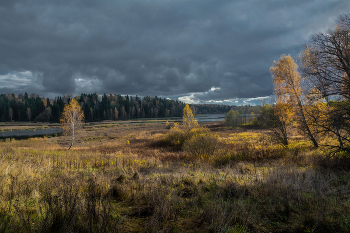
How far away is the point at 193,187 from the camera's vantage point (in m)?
5.30

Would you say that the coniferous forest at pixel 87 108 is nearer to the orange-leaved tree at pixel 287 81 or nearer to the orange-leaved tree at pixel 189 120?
the orange-leaved tree at pixel 189 120

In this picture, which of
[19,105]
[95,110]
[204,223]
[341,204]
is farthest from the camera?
[95,110]

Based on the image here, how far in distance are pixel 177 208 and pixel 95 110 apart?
140919mm

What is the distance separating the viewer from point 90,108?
12369 cm

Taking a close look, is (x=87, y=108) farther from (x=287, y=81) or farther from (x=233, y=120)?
(x=287, y=81)

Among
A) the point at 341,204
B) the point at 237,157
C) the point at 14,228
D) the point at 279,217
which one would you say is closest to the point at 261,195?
the point at 279,217

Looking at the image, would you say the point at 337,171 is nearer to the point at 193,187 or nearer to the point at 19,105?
the point at 193,187

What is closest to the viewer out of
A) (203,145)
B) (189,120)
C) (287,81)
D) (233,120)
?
(203,145)

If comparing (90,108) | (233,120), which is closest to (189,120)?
(233,120)

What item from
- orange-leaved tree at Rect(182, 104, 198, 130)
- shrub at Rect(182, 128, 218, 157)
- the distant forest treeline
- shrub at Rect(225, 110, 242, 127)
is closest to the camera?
shrub at Rect(182, 128, 218, 157)

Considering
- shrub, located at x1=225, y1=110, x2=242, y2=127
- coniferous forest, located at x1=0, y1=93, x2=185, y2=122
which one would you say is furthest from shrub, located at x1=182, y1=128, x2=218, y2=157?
coniferous forest, located at x1=0, y1=93, x2=185, y2=122

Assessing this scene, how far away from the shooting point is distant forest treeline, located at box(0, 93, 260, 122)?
11629cm

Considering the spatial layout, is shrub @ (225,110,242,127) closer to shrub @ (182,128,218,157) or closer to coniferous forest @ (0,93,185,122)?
shrub @ (182,128,218,157)

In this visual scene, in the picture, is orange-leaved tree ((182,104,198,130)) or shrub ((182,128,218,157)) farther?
orange-leaved tree ((182,104,198,130))
